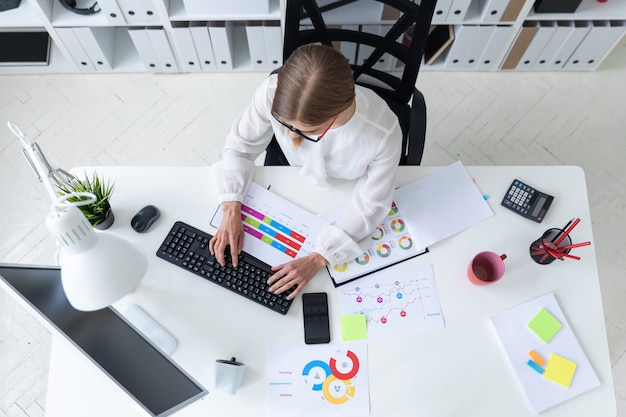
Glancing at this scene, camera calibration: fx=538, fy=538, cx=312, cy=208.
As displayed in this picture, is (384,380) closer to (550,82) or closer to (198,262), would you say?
(198,262)

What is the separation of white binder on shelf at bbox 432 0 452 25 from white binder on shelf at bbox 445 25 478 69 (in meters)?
0.10

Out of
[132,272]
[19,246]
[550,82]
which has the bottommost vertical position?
[19,246]

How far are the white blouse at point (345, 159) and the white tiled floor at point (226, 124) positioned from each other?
936 millimetres

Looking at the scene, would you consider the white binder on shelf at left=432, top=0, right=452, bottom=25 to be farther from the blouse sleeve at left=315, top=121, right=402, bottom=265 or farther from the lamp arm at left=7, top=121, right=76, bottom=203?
the lamp arm at left=7, top=121, right=76, bottom=203

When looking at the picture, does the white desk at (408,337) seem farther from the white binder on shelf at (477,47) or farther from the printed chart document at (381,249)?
the white binder on shelf at (477,47)

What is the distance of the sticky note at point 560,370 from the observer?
1371 millimetres

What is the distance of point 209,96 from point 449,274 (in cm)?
157

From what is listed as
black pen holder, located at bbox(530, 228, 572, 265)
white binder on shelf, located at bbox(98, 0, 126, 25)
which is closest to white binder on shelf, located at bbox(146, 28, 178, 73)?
white binder on shelf, located at bbox(98, 0, 126, 25)

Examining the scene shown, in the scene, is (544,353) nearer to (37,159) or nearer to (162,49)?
(37,159)

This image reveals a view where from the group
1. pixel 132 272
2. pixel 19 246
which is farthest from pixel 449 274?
pixel 19 246

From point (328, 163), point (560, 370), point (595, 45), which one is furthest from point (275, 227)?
point (595, 45)

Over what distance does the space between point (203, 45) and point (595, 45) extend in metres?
1.77

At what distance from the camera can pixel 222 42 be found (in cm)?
238

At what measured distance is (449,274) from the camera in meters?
1.48
